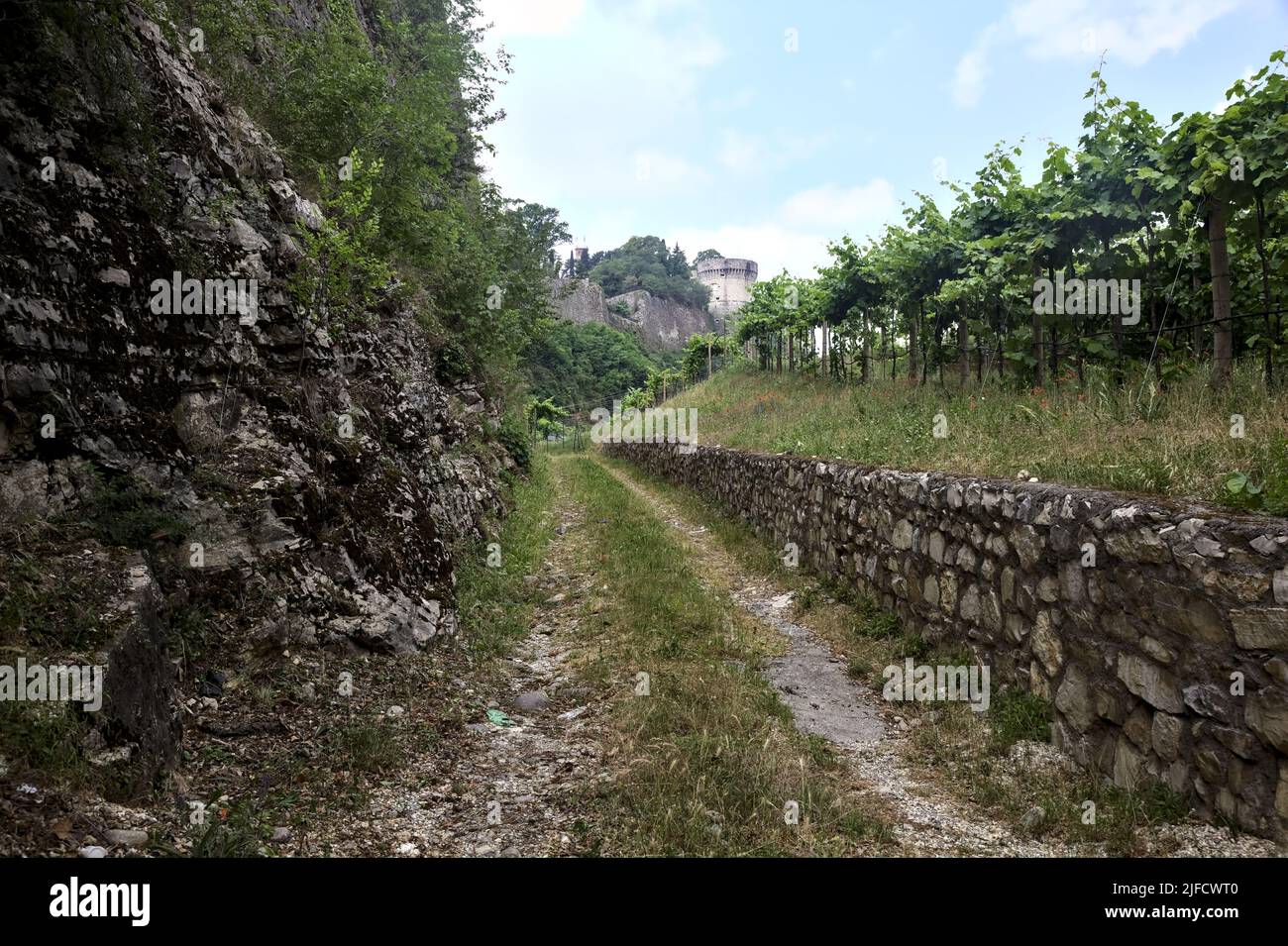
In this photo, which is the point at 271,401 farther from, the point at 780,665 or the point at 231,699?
the point at 780,665

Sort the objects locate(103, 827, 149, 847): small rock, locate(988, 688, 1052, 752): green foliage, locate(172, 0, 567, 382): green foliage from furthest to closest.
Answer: locate(172, 0, 567, 382): green foliage < locate(988, 688, 1052, 752): green foliage < locate(103, 827, 149, 847): small rock

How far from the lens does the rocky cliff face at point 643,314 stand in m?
84.9

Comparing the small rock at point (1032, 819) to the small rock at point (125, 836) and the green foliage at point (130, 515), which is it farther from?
the green foliage at point (130, 515)

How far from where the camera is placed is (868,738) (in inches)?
183

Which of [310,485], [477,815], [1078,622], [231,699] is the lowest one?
[477,815]

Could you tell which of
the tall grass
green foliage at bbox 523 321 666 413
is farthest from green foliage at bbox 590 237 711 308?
the tall grass

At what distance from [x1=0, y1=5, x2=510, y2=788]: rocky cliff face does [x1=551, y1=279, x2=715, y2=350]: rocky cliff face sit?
78.7 m

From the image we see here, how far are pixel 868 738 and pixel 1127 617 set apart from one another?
5.97ft

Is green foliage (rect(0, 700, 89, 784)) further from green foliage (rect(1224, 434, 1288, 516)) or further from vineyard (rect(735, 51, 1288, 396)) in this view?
vineyard (rect(735, 51, 1288, 396))

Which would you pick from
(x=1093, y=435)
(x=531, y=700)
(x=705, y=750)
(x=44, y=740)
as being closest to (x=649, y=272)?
(x=1093, y=435)

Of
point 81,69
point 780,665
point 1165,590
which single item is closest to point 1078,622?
point 1165,590

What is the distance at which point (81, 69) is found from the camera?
4.28m

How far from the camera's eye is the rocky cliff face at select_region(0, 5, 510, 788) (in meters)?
3.34

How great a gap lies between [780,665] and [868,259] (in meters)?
12.8
